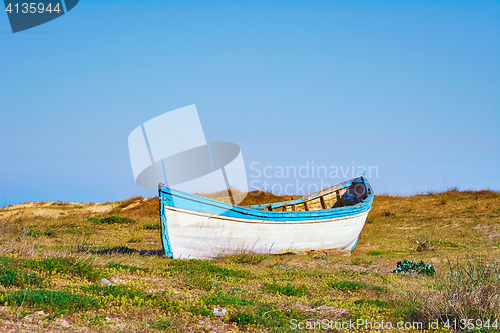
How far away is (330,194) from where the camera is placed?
57.5 feet

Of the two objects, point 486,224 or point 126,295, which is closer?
point 126,295

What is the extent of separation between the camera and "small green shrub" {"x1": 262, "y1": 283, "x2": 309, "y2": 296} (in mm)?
7672

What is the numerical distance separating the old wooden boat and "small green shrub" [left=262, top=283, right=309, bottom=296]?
3708mm

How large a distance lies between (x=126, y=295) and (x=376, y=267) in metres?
6.80

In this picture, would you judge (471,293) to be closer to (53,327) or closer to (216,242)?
(53,327)

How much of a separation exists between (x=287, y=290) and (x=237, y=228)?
13.6 feet

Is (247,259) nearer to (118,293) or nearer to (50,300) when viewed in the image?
(118,293)

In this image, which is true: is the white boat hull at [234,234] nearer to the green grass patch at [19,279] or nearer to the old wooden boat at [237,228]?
the old wooden boat at [237,228]

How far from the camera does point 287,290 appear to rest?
777 cm

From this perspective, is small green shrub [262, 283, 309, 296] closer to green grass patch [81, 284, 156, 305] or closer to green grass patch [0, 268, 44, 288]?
green grass patch [81, 284, 156, 305]

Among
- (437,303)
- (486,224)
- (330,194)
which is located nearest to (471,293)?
(437,303)

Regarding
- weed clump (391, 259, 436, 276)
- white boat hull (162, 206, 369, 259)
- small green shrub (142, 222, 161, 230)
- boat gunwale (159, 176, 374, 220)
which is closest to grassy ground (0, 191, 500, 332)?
weed clump (391, 259, 436, 276)

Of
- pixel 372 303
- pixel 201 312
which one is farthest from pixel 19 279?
pixel 372 303

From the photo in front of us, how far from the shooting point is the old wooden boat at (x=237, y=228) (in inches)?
436
